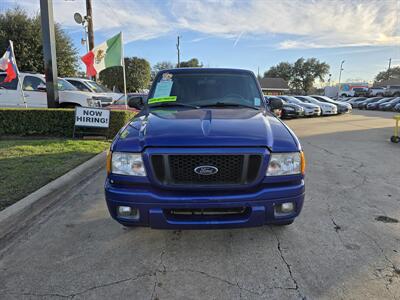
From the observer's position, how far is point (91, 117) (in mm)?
8391

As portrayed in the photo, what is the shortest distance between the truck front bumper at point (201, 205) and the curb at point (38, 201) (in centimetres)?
161

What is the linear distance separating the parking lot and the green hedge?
5.12m

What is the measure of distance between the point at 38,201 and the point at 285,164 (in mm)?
3231

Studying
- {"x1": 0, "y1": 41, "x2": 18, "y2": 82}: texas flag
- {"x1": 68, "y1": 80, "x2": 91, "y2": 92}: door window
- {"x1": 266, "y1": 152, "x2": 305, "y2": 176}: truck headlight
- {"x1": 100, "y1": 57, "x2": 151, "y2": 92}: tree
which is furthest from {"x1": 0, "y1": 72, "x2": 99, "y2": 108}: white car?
{"x1": 100, "y1": 57, "x2": 151, "y2": 92}: tree

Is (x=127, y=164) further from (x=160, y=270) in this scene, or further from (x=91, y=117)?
(x=91, y=117)

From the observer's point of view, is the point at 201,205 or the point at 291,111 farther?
the point at 291,111

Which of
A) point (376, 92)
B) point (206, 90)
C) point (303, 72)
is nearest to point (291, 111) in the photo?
point (206, 90)

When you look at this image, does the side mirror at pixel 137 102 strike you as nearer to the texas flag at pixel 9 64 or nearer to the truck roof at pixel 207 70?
the truck roof at pixel 207 70

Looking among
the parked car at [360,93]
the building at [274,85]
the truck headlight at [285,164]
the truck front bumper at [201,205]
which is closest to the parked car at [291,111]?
the truck headlight at [285,164]

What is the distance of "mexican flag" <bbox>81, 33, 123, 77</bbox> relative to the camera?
990 centimetres

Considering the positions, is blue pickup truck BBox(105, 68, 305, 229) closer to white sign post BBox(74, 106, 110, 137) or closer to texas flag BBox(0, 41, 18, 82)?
white sign post BBox(74, 106, 110, 137)

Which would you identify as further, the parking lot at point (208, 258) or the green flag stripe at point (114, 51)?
the green flag stripe at point (114, 51)

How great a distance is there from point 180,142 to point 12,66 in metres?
9.95

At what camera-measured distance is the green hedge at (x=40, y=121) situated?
8594mm
